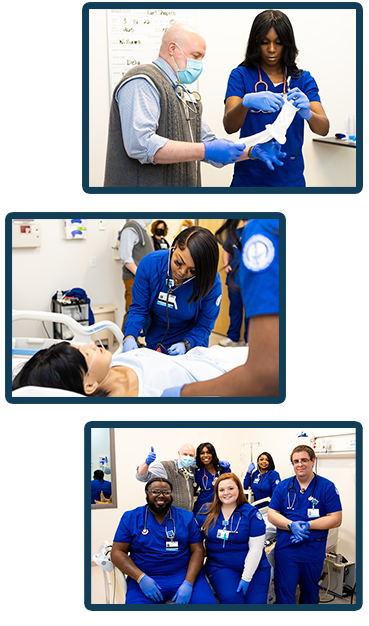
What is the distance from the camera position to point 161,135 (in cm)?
151

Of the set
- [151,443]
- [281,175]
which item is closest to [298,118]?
[281,175]

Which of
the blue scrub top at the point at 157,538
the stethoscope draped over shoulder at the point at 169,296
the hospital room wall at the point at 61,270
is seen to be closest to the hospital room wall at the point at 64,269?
the hospital room wall at the point at 61,270

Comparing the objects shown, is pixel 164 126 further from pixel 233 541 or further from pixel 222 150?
pixel 233 541

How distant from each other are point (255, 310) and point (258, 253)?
6.4 inches

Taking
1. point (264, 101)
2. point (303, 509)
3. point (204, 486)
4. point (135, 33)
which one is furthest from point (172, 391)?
point (135, 33)

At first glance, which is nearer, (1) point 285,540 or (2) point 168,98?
(2) point 168,98

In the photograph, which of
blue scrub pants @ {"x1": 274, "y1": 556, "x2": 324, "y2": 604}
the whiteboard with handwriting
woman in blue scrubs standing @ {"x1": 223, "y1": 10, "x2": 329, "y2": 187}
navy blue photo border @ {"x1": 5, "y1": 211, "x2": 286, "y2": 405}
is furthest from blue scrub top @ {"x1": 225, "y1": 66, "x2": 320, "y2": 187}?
blue scrub pants @ {"x1": 274, "y1": 556, "x2": 324, "y2": 604}

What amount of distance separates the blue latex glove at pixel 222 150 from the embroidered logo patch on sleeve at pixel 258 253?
24cm

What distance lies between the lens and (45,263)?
1554 millimetres

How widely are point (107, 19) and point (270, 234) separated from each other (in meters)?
0.79

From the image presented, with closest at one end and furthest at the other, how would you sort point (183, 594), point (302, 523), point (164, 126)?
point (164, 126), point (183, 594), point (302, 523)

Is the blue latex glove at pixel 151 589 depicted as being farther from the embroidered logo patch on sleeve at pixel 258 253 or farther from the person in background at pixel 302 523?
the embroidered logo patch on sleeve at pixel 258 253

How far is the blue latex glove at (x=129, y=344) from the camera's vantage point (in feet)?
5.11

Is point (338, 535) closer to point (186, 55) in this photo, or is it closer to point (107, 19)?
point (186, 55)
